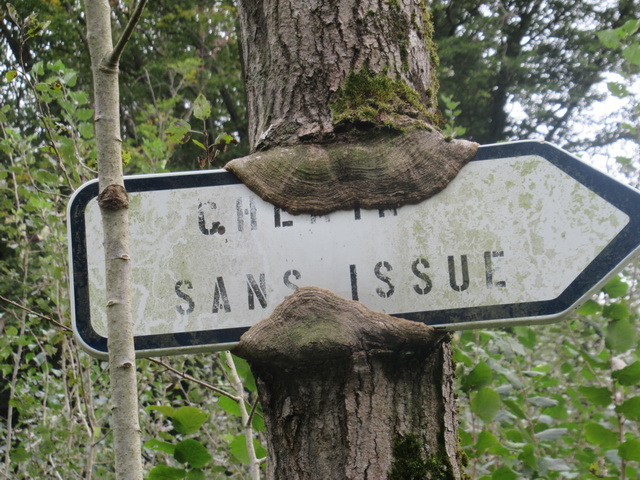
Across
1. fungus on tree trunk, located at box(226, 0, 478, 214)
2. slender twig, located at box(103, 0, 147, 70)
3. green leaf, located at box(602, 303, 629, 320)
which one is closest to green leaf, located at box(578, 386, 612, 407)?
green leaf, located at box(602, 303, 629, 320)

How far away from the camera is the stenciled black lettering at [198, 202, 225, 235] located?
107 centimetres

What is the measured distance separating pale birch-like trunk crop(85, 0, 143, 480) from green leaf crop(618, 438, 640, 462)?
120 centimetres

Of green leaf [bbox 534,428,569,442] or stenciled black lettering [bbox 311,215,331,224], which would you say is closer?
stenciled black lettering [bbox 311,215,331,224]

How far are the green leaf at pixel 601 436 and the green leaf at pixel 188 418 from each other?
1.00 m

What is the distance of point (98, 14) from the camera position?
99 cm

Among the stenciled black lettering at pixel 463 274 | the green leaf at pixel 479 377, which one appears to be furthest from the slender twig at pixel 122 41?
the green leaf at pixel 479 377

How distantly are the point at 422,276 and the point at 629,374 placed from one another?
81cm

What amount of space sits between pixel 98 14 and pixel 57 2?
9.37 meters

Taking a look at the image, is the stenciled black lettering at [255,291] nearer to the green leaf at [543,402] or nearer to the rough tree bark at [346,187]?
the rough tree bark at [346,187]

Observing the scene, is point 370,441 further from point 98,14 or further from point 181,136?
point 181,136

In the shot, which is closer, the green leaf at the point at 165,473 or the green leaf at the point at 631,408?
the green leaf at the point at 165,473

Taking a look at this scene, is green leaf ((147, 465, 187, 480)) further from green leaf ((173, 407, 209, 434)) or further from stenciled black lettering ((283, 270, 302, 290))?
stenciled black lettering ((283, 270, 302, 290))

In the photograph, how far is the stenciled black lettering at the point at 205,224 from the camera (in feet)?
3.51

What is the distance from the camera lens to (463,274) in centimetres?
103
